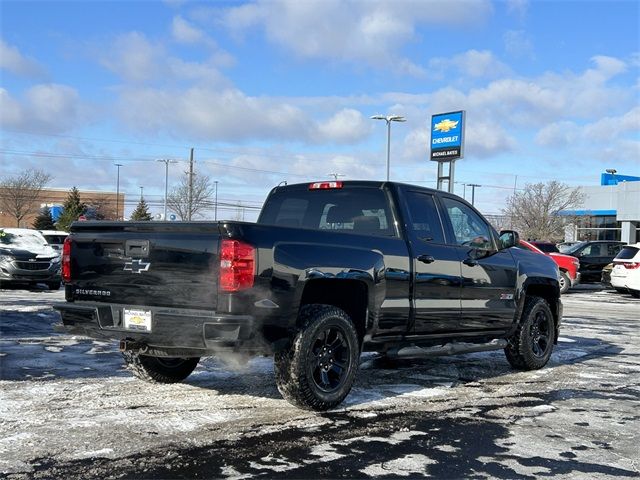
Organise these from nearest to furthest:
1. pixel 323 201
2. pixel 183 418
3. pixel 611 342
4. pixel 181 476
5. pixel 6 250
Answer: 1. pixel 181 476
2. pixel 183 418
3. pixel 323 201
4. pixel 611 342
5. pixel 6 250

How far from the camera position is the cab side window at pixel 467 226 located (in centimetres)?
720

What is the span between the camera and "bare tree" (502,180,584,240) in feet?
181

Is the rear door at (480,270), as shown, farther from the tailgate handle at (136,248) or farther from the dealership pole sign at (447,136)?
the dealership pole sign at (447,136)

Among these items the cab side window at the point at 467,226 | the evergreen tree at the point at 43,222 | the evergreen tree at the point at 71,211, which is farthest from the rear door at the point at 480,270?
Result: the evergreen tree at the point at 43,222

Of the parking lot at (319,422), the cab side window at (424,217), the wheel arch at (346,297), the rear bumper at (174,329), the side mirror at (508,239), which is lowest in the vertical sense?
the parking lot at (319,422)

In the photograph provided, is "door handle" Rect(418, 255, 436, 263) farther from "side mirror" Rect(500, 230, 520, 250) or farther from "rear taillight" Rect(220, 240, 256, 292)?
"rear taillight" Rect(220, 240, 256, 292)

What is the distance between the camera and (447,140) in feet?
95.8

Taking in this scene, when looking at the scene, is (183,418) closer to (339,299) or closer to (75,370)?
(339,299)

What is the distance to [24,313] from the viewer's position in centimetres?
1186

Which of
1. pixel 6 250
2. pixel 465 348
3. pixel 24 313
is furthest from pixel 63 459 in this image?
pixel 6 250

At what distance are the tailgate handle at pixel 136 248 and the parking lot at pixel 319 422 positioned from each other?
3.69 ft

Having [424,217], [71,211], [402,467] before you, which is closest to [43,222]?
[71,211]

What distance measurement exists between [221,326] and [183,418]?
2.94ft

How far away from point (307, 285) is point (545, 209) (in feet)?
178
